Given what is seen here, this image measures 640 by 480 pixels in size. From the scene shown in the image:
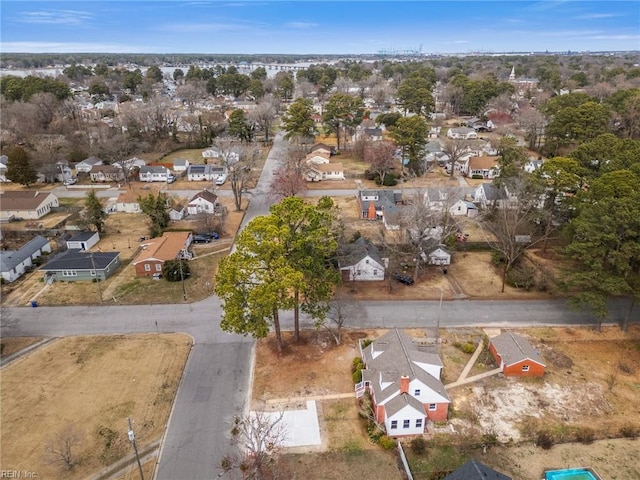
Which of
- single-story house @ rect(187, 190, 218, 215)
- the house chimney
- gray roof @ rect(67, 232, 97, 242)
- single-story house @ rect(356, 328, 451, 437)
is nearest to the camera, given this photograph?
single-story house @ rect(356, 328, 451, 437)

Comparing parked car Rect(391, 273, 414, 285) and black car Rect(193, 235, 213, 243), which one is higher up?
black car Rect(193, 235, 213, 243)

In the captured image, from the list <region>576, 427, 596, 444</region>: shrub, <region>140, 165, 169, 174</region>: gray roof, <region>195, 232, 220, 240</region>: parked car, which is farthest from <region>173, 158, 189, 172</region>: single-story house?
<region>576, 427, 596, 444</region>: shrub

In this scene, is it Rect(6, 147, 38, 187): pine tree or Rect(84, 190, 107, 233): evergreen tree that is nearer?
Rect(84, 190, 107, 233): evergreen tree

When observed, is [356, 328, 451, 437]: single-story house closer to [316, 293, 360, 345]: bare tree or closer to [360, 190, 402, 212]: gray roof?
[316, 293, 360, 345]: bare tree

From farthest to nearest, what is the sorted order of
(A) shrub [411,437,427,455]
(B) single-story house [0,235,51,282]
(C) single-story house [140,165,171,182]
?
(C) single-story house [140,165,171,182], (B) single-story house [0,235,51,282], (A) shrub [411,437,427,455]

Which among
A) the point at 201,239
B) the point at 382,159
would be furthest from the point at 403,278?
the point at 382,159

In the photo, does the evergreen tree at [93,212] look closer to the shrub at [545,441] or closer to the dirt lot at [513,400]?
the dirt lot at [513,400]

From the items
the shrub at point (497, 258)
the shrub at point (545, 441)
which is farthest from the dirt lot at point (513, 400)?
the shrub at point (497, 258)
